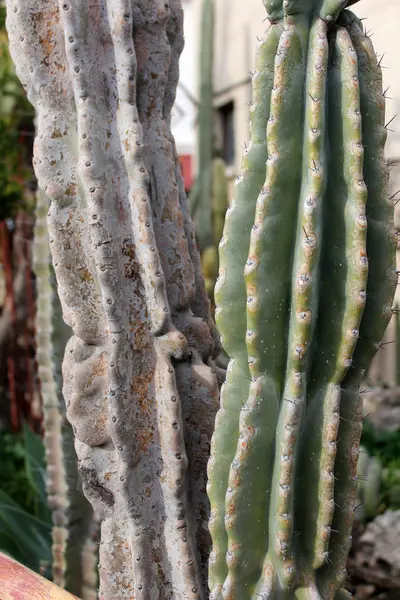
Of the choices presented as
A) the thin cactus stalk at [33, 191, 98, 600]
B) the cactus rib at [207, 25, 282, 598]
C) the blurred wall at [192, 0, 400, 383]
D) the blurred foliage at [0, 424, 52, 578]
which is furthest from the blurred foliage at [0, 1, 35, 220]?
the cactus rib at [207, 25, 282, 598]

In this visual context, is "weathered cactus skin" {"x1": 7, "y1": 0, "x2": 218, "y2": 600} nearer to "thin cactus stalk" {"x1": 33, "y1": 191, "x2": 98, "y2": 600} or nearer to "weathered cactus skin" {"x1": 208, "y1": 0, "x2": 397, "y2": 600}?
"weathered cactus skin" {"x1": 208, "y1": 0, "x2": 397, "y2": 600}

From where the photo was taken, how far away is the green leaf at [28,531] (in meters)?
2.54

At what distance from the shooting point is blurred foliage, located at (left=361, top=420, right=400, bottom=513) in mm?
3393

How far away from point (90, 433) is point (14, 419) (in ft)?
12.2

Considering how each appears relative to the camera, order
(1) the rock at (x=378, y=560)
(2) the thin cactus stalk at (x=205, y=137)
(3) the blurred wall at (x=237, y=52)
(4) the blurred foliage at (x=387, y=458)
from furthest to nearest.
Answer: (3) the blurred wall at (x=237, y=52)
(2) the thin cactus stalk at (x=205, y=137)
(4) the blurred foliage at (x=387, y=458)
(1) the rock at (x=378, y=560)

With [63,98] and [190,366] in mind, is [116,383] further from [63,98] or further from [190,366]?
[63,98]

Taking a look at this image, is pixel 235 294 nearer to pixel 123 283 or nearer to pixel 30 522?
pixel 123 283

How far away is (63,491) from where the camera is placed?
238cm

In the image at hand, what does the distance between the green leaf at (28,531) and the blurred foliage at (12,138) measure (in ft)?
9.27

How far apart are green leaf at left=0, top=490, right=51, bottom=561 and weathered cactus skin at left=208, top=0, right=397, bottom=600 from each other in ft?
4.22

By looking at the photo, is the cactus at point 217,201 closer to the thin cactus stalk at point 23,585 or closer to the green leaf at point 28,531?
the green leaf at point 28,531

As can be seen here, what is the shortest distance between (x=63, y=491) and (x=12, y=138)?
330 cm

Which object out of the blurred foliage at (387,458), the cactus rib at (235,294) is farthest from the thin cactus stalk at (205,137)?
the cactus rib at (235,294)

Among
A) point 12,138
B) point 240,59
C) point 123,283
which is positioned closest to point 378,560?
point 123,283
